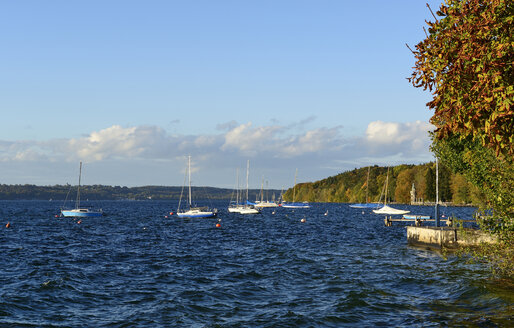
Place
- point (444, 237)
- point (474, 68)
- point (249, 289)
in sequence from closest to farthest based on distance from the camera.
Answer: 1. point (474, 68)
2. point (249, 289)
3. point (444, 237)

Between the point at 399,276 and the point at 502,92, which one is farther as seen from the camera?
the point at 399,276

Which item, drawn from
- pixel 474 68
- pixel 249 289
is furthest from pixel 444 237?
pixel 474 68

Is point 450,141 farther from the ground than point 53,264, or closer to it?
farther from the ground

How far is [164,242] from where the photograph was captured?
58031 mm

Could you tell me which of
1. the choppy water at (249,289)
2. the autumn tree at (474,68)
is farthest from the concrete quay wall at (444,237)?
the autumn tree at (474,68)

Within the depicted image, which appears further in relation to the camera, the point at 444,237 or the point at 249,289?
the point at 444,237

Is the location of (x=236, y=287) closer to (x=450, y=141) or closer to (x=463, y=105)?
(x=463, y=105)

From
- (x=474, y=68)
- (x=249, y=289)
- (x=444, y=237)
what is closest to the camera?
(x=474, y=68)

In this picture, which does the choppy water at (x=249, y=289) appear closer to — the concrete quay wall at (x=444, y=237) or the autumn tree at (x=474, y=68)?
the concrete quay wall at (x=444, y=237)

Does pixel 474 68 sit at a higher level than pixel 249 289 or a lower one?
higher

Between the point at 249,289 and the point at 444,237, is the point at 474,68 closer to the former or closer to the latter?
the point at 249,289

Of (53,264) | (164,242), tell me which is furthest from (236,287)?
(164,242)

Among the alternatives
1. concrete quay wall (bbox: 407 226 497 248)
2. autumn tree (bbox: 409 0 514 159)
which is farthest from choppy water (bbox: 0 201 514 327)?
autumn tree (bbox: 409 0 514 159)

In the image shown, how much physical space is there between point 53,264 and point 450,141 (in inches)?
1312
